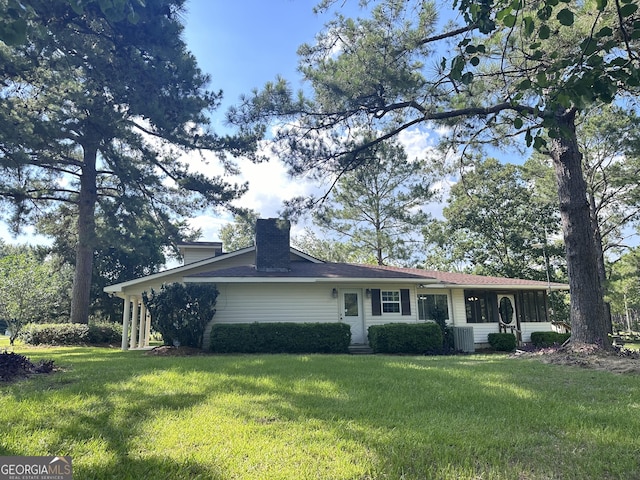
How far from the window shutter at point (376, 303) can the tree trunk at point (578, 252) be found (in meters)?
6.48

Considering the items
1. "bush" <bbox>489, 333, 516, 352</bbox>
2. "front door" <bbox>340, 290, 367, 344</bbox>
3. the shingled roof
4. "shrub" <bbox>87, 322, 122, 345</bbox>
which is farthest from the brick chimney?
"bush" <bbox>489, 333, 516, 352</bbox>

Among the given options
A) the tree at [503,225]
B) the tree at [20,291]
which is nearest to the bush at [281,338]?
the tree at [20,291]

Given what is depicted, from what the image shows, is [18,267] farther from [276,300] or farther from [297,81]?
[297,81]

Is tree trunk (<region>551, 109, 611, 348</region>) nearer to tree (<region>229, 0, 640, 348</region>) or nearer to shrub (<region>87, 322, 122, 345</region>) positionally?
tree (<region>229, 0, 640, 348</region>)

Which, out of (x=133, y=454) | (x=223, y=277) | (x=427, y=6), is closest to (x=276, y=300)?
(x=223, y=277)

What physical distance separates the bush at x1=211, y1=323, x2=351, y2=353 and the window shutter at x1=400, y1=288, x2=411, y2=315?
Answer: 3033mm

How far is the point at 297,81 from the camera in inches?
407

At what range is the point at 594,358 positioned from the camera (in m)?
8.79

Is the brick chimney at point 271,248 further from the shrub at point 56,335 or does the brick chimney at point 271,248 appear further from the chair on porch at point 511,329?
the chair on porch at point 511,329

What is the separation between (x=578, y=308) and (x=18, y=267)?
21.8m

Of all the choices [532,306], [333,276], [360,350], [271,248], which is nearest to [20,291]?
[271,248]

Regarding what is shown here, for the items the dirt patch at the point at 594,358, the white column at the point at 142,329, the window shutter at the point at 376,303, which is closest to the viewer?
the dirt patch at the point at 594,358

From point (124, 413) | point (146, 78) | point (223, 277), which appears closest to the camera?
point (124, 413)

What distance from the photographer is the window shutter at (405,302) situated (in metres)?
15.5
